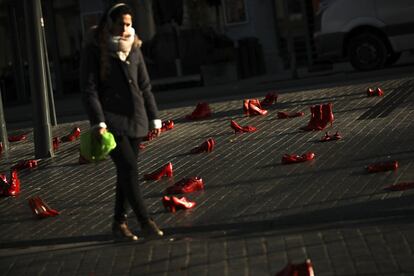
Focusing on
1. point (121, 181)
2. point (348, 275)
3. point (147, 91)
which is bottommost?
point (348, 275)

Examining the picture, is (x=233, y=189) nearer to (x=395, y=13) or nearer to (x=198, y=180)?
(x=198, y=180)

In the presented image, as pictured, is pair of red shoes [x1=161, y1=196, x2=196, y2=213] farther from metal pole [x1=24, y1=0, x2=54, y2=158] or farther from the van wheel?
the van wheel

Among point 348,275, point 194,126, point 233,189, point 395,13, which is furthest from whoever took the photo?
point 395,13

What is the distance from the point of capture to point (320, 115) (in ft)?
41.8

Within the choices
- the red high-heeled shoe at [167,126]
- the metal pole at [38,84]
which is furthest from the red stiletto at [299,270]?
the red high-heeled shoe at [167,126]

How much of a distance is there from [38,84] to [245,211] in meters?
5.57

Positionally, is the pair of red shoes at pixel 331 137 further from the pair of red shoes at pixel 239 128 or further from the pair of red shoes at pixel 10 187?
the pair of red shoes at pixel 10 187

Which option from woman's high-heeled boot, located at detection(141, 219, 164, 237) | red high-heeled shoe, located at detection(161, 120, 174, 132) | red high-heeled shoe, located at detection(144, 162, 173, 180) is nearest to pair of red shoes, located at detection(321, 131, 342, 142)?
red high-heeled shoe, located at detection(144, 162, 173, 180)

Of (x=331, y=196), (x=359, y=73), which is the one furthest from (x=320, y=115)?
(x=359, y=73)

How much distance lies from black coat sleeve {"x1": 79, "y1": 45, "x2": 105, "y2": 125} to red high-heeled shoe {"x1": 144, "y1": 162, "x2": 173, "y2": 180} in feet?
9.80

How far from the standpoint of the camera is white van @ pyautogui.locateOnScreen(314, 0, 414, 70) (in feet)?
71.6

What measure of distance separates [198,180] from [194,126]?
5.33 metres

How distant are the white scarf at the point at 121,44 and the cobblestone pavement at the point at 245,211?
4.58 feet

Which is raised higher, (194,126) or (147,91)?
(147,91)
